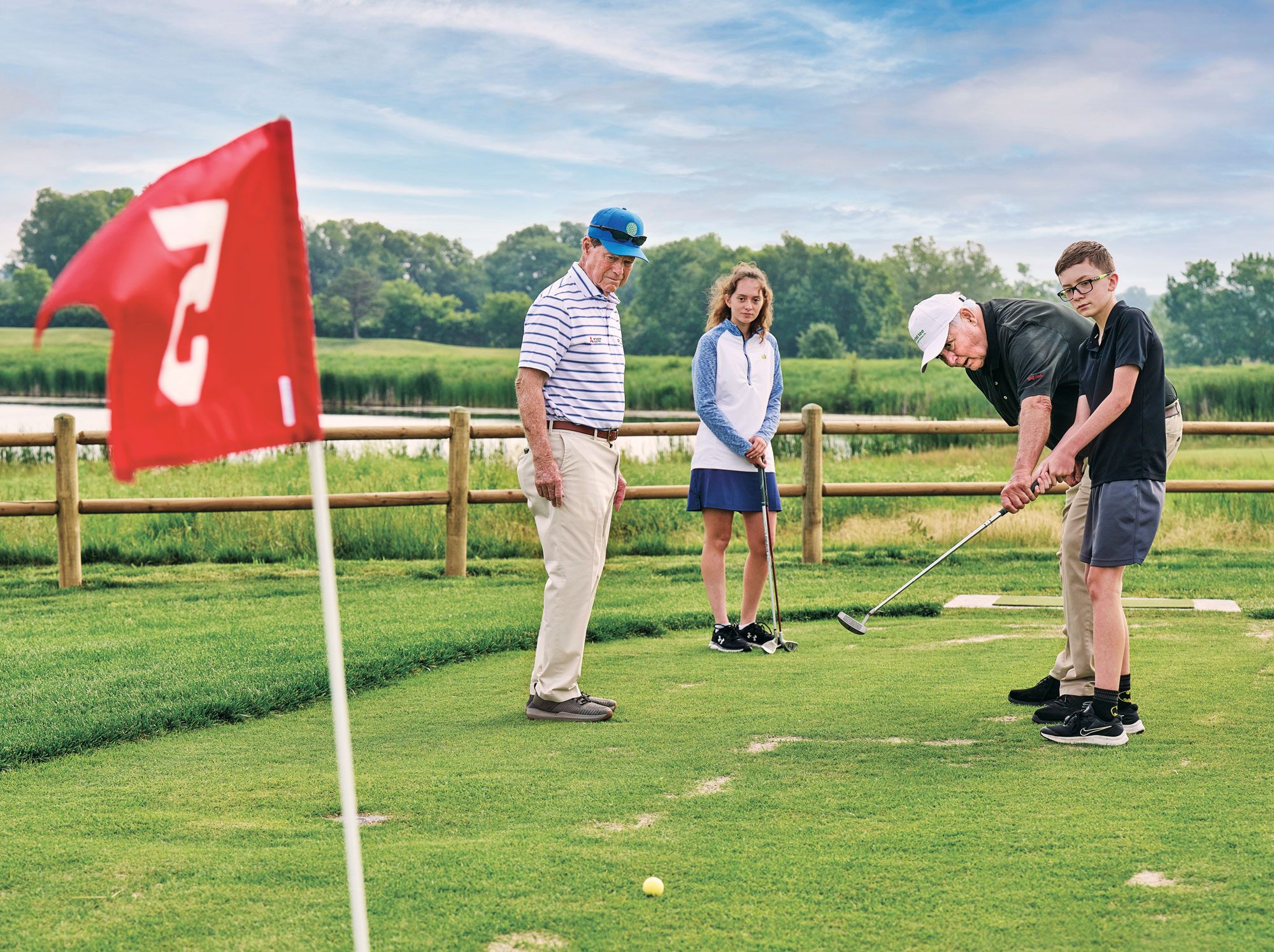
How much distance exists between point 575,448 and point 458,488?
437 centimetres

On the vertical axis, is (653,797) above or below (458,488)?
below

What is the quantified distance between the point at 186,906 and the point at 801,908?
4.53ft

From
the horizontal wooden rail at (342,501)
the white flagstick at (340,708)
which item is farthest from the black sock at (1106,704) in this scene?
the horizontal wooden rail at (342,501)

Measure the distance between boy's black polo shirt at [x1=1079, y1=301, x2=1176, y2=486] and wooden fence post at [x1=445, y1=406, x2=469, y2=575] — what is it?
5.46 m

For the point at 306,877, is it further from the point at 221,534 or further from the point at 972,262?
the point at 972,262

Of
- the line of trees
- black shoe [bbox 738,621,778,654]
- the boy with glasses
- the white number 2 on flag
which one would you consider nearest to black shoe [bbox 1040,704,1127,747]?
the boy with glasses

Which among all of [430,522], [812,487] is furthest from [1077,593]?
[430,522]

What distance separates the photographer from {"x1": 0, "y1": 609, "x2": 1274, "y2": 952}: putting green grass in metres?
2.65

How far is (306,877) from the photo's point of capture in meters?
Answer: 2.96

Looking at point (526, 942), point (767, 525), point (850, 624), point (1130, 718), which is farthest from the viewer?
point (767, 525)

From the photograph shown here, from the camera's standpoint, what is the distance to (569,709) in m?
4.72

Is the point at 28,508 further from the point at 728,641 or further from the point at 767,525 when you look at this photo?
the point at 767,525

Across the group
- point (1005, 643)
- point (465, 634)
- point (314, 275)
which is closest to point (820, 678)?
point (1005, 643)

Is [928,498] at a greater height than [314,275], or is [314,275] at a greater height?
[314,275]
